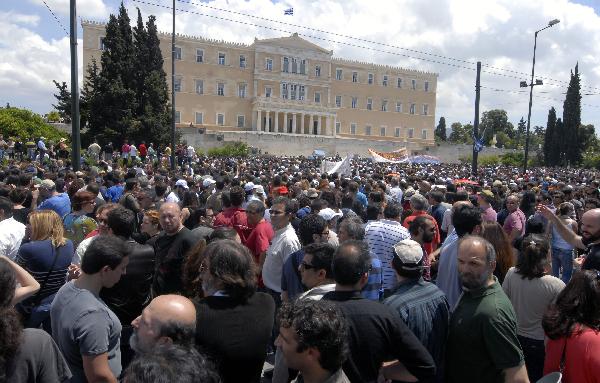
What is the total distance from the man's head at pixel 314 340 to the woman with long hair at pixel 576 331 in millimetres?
1326

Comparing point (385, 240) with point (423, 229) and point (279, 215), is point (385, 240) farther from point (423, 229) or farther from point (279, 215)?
point (279, 215)

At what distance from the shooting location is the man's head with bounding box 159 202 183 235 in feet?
16.2

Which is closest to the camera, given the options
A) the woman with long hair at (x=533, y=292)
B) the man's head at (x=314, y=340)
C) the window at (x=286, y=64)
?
the man's head at (x=314, y=340)

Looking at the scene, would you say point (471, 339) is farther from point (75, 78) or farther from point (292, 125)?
point (292, 125)

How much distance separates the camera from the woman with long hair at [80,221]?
574 centimetres

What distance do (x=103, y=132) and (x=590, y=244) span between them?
3562 cm

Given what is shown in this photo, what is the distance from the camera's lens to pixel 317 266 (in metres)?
3.54

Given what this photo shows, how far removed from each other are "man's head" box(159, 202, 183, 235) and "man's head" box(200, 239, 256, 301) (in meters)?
1.96

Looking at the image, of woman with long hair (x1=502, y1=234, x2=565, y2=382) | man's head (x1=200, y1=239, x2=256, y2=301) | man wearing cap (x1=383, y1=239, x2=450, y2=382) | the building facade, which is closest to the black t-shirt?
man's head (x1=200, y1=239, x2=256, y2=301)

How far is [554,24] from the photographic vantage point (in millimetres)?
26156

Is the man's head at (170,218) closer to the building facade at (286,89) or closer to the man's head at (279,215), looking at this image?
the man's head at (279,215)

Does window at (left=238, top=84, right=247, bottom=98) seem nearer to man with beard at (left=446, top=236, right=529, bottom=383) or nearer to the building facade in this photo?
the building facade

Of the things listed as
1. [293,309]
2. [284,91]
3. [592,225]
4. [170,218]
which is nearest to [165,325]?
[293,309]

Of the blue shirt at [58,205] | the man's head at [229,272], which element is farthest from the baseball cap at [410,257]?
the blue shirt at [58,205]
